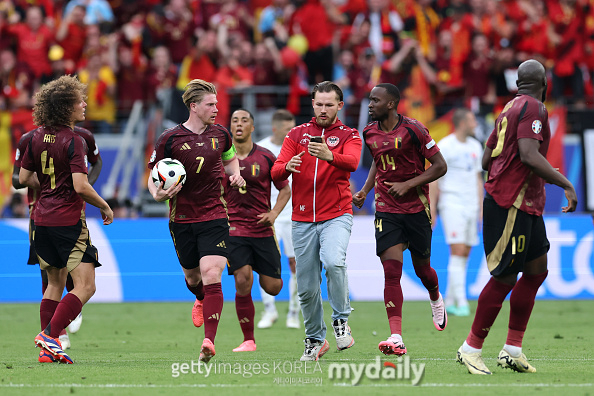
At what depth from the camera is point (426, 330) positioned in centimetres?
1136

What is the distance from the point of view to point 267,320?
12203mm

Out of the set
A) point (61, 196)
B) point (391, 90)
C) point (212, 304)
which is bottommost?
point (212, 304)

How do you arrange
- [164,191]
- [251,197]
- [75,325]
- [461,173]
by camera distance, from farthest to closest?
[461,173] < [75,325] < [251,197] < [164,191]

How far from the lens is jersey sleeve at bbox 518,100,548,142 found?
7.07 meters

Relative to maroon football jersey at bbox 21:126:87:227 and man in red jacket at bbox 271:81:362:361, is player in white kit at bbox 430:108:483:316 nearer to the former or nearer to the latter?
→ man in red jacket at bbox 271:81:362:361

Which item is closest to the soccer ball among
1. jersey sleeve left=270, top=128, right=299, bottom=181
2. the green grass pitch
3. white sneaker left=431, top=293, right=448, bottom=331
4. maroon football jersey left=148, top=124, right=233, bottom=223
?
maroon football jersey left=148, top=124, right=233, bottom=223

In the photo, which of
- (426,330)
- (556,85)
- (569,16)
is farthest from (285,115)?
(569,16)

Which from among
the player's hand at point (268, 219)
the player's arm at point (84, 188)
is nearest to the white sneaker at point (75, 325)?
the player's hand at point (268, 219)

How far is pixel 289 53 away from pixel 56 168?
34.0ft

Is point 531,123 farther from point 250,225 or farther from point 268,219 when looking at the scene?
point 250,225

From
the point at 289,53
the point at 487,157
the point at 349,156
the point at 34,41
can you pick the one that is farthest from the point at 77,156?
the point at 34,41

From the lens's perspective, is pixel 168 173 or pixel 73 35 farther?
pixel 73 35

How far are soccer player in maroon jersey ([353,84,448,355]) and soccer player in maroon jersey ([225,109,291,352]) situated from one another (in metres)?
1.22

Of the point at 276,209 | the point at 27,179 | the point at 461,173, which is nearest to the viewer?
the point at 27,179
